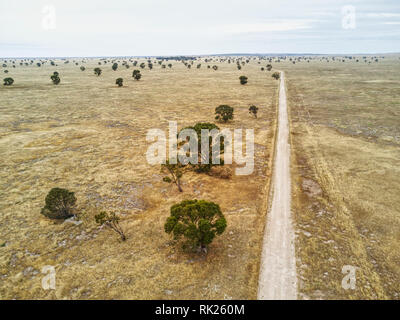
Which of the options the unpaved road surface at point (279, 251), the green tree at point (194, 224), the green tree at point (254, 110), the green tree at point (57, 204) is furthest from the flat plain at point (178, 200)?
the green tree at point (254, 110)

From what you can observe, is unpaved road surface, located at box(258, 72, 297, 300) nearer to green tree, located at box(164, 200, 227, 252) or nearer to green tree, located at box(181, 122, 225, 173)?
green tree, located at box(164, 200, 227, 252)

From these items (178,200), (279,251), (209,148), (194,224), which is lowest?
(279,251)

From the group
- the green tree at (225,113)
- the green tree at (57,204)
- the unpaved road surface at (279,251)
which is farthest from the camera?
the green tree at (225,113)

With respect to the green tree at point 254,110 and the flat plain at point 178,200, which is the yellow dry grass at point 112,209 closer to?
the flat plain at point 178,200

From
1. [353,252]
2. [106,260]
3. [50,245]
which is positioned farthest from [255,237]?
[50,245]

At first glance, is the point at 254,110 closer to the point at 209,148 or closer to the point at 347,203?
the point at 209,148

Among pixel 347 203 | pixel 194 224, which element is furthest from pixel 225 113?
pixel 194 224
